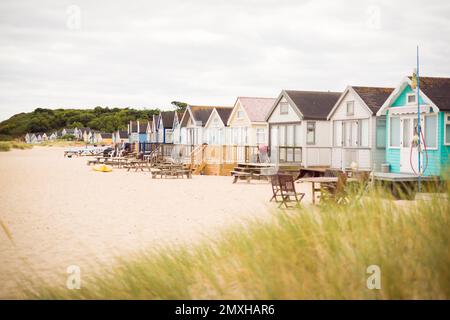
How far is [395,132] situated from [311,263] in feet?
68.9

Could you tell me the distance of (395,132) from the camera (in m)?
25.7

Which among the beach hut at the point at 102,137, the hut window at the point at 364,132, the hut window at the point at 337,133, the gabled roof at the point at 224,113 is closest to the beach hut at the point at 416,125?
the hut window at the point at 364,132

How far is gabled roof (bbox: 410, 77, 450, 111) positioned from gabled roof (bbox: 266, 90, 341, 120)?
907 cm

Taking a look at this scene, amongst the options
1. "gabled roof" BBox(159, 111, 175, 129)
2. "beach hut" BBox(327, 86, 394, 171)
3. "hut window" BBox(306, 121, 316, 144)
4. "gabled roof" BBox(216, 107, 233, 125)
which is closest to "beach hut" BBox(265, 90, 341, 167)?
"hut window" BBox(306, 121, 316, 144)

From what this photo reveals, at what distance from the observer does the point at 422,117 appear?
23.8 m

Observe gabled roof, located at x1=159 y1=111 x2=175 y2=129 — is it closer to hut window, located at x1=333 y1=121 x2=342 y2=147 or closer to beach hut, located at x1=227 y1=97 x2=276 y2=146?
beach hut, located at x1=227 y1=97 x2=276 y2=146

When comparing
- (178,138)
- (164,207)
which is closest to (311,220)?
(164,207)

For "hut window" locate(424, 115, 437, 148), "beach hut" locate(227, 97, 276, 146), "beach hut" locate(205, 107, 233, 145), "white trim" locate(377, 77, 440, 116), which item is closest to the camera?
"white trim" locate(377, 77, 440, 116)

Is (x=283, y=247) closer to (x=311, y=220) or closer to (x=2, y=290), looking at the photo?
(x=311, y=220)

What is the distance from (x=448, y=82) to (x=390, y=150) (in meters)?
3.87

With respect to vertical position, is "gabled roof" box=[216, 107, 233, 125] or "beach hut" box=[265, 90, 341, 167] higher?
"gabled roof" box=[216, 107, 233, 125]

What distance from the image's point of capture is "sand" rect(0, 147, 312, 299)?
9266 millimetres

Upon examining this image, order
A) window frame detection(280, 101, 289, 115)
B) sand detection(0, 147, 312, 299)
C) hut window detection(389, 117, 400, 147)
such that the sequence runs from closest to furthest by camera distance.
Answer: sand detection(0, 147, 312, 299) → hut window detection(389, 117, 400, 147) → window frame detection(280, 101, 289, 115)

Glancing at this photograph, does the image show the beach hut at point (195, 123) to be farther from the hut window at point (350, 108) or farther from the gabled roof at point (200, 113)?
the hut window at point (350, 108)
